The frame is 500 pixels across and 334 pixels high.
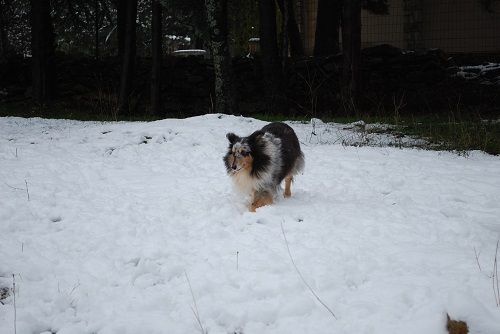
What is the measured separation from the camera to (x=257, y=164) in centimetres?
556

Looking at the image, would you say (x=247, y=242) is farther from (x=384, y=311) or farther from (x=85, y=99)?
(x=85, y=99)

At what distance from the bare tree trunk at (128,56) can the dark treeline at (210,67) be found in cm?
3

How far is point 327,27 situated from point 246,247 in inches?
585

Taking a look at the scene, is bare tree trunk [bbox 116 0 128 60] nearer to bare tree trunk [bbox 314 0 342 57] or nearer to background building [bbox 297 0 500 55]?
bare tree trunk [bbox 314 0 342 57]

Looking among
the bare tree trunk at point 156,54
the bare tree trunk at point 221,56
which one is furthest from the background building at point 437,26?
the bare tree trunk at point 156,54

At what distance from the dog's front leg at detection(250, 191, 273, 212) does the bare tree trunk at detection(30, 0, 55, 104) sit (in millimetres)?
12519

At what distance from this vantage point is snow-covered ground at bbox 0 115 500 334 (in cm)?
343

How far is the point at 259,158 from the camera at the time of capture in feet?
18.3

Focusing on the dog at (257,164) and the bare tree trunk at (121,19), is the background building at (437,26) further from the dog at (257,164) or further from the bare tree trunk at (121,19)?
the dog at (257,164)

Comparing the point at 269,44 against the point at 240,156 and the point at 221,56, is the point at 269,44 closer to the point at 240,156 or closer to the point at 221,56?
the point at 221,56

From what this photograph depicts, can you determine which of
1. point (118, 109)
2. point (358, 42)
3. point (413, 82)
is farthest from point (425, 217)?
point (413, 82)

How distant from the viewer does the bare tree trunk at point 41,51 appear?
591 inches

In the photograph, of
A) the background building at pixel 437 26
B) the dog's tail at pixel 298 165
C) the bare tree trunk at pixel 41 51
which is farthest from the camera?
the background building at pixel 437 26

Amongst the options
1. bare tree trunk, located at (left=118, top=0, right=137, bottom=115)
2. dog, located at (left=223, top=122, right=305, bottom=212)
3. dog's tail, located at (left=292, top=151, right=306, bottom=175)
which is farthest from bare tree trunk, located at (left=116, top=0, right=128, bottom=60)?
dog, located at (left=223, top=122, right=305, bottom=212)
